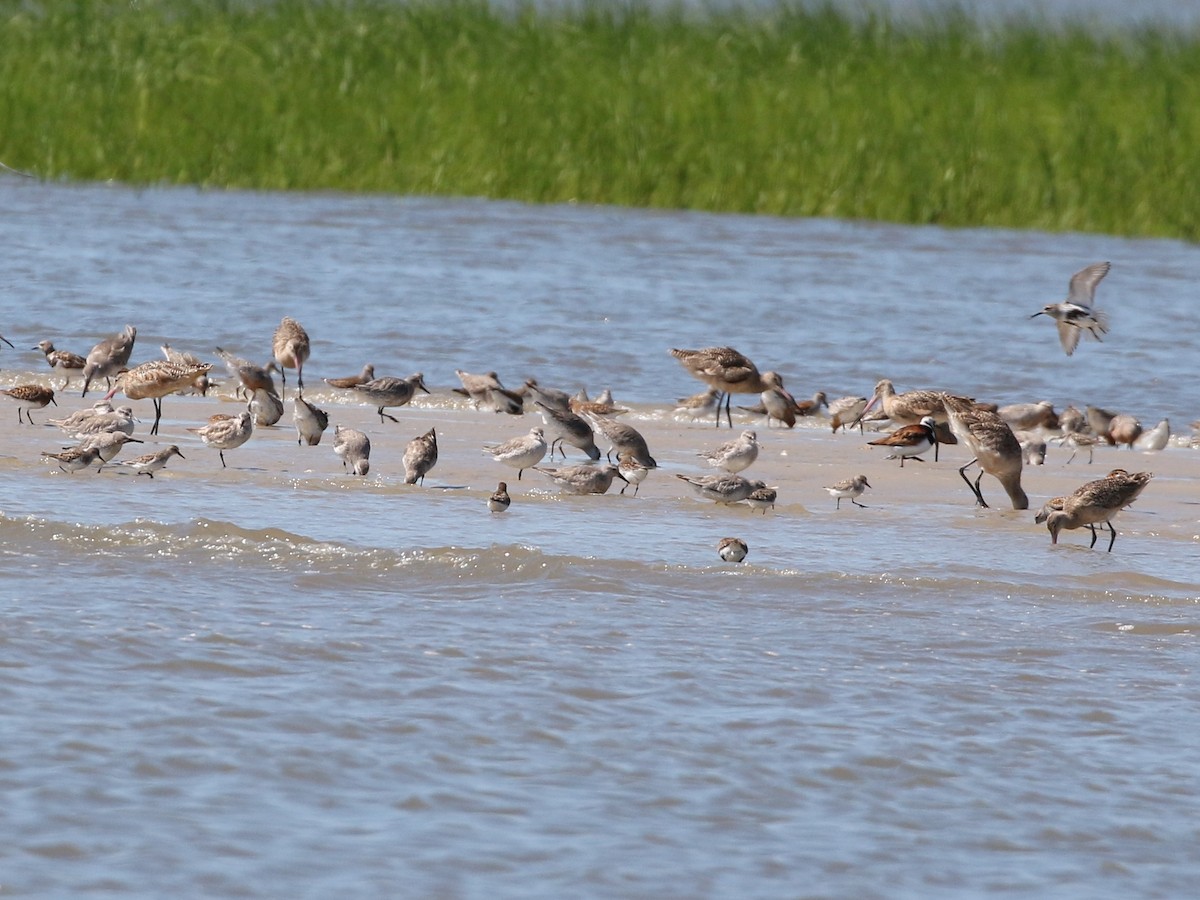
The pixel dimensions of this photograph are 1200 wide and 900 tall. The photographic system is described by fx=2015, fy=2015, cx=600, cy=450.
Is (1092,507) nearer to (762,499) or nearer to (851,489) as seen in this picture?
(851,489)

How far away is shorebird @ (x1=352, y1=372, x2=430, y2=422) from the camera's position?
422 inches

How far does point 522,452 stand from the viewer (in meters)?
8.99

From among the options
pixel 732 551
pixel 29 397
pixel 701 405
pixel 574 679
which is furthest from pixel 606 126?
pixel 574 679

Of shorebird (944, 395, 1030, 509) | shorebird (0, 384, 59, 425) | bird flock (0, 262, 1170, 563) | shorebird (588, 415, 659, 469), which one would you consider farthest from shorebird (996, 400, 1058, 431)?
shorebird (0, 384, 59, 425)

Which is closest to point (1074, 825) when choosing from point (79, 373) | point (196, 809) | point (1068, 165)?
point (196, 809)

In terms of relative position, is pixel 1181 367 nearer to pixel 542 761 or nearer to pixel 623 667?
pixel 623 667

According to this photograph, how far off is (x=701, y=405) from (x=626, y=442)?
252cm

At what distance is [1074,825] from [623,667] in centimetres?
155

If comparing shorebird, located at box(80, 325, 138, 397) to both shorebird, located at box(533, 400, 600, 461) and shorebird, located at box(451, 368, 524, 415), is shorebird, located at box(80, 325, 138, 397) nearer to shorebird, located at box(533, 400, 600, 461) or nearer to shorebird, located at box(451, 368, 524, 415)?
shorebird, located at box(451, 368, 524, 415)

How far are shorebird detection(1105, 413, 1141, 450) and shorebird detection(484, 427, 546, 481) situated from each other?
3527mm

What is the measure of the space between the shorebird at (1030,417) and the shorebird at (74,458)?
5157mm

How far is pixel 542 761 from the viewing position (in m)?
4.83

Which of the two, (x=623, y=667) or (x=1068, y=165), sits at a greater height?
(x=1068, y=165)

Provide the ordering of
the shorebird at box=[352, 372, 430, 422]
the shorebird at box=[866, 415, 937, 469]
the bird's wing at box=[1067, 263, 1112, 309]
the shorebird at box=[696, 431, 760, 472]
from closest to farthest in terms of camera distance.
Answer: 1. the shorebird at box=[696, 431, 760, 472]
2. the shorebird at box=[866, 415, 937, 469]
3. the shorebird at box=[352, 372, 430, 422]
4. the bird's wing at box=[1067, 263, 1112, 309]
